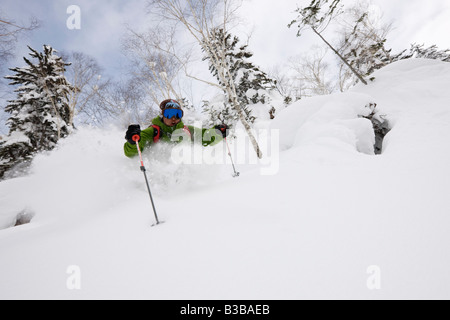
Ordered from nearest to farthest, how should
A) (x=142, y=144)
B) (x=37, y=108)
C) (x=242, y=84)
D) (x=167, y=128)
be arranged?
(x=142, y=144)
(x=167, y=128)
(x=37, y=108)
(x=242, y=84)

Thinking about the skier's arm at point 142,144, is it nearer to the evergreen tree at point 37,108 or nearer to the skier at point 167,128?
the skier at point 167,128

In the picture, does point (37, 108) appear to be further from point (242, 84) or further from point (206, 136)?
point (242, 84)

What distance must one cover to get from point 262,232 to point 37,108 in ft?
47.7

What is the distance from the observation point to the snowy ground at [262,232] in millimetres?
1073

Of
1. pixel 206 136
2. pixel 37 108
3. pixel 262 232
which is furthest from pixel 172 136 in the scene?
pixel 37 108

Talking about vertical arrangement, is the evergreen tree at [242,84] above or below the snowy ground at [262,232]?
above

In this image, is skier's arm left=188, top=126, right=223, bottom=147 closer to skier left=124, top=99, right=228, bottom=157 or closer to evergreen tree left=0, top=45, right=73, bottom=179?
skier left=124, top=99, right=228, bottom=157

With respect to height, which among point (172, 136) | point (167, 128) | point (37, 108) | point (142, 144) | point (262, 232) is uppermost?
point (37, 108)

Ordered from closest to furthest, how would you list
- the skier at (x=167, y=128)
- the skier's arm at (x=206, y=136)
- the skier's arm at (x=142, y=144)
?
the skier's arm at (x=142, y=144), the skier at (x=167, y=128), the skier's arm at (x=206, y=136)

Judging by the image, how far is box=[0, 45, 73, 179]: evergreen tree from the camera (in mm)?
9398

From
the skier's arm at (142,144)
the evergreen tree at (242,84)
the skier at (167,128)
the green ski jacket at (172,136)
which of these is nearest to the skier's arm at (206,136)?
the green ski jacket at (172,136)

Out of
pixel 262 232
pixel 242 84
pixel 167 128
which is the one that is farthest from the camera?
pixel 242 84

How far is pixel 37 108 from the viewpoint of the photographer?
32.8 feet
